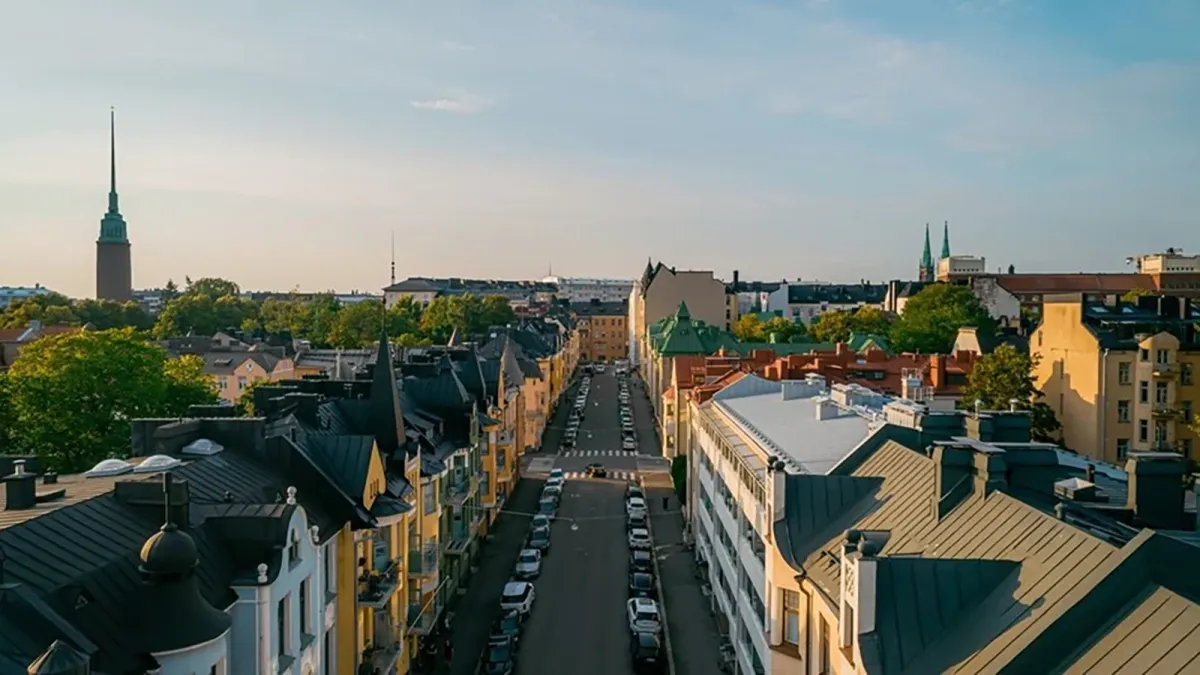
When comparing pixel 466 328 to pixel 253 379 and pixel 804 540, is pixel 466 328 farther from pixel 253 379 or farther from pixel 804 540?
pixel 804 540

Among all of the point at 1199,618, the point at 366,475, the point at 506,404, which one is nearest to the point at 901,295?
the point at 506,404

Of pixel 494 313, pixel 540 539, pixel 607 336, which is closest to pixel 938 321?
pixel 540 539

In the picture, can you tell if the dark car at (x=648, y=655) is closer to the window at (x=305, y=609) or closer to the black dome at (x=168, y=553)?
the window at (x=305, y=609)

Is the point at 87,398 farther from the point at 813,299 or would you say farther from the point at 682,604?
the point at 813,299

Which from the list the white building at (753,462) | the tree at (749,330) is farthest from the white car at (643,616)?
the tree at (749,330)

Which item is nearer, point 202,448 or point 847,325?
point 202,448
